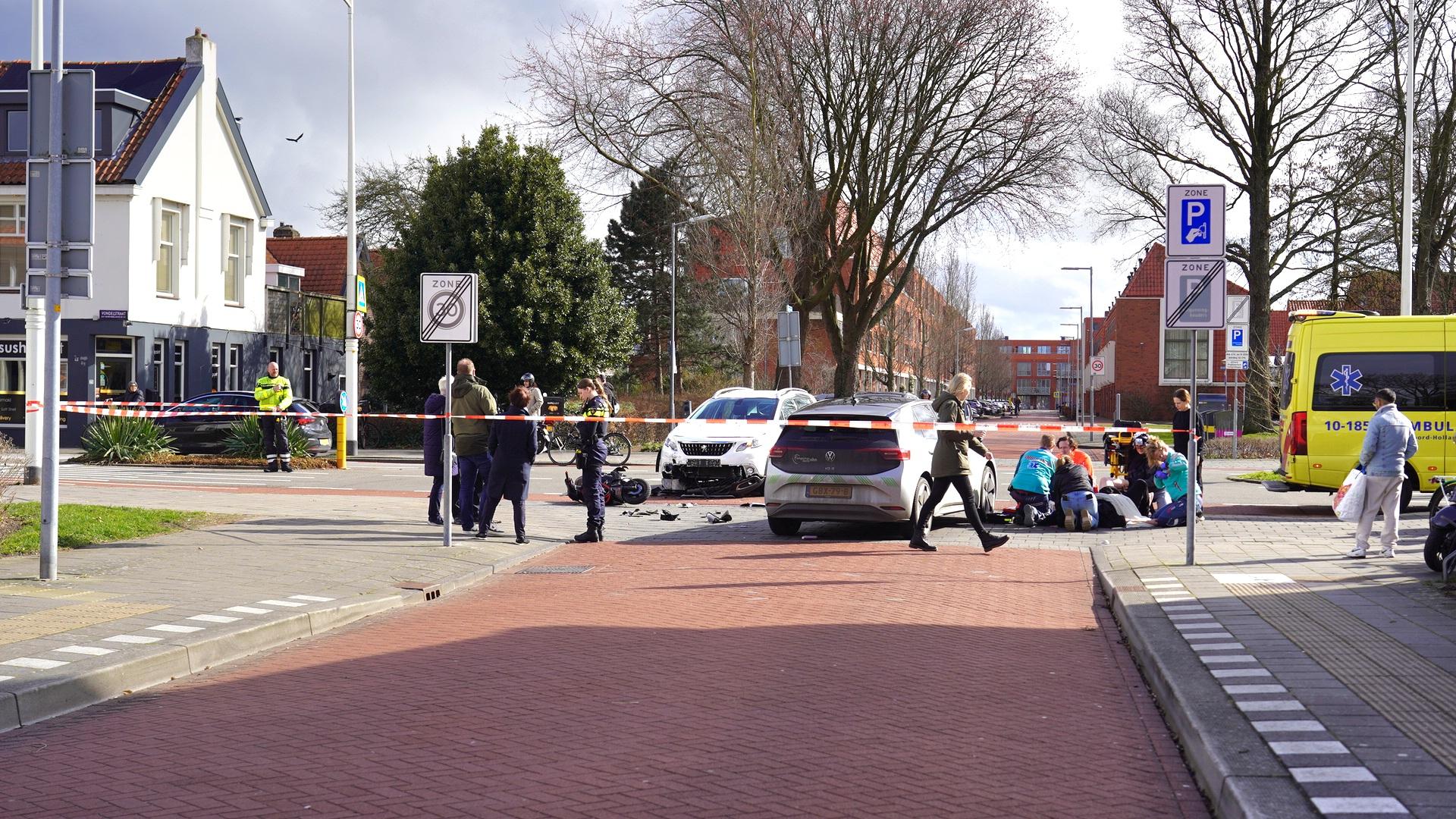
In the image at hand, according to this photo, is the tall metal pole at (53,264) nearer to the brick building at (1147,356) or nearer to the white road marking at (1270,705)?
the white road marking at (1270,705)

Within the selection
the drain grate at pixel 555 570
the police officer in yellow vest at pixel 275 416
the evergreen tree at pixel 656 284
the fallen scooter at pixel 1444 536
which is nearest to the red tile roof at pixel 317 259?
the evergreen tree at pixel 656 284

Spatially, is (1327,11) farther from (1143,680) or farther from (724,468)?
(1143,680)

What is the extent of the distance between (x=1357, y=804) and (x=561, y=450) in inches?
1021

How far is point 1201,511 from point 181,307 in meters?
26.5

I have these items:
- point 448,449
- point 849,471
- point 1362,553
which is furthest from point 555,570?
point 1362,553

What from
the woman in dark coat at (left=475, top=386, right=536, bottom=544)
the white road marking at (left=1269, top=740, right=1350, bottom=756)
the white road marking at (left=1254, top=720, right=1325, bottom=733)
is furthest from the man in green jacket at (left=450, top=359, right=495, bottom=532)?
the white road marking at (left=1269, top=740, right=1350, bottom=756)

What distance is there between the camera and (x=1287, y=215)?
35.7 m

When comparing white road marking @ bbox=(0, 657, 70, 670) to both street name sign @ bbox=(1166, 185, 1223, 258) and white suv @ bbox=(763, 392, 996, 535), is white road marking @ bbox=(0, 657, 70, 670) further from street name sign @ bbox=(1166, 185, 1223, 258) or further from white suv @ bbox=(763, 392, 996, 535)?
street name sign @ bbox=(1166, 185, 1223, 258)

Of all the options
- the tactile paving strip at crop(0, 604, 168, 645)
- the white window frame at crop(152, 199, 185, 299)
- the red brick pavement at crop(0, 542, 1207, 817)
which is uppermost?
the white window frame at crop(152, 199, 185, 299)

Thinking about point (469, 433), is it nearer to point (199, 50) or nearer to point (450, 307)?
point (450, 307)

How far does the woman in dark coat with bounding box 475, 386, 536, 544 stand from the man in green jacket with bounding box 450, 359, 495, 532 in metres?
0.22

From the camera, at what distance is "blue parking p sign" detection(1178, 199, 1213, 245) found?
38.4 ft

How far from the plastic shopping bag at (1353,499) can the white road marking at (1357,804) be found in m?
8.78

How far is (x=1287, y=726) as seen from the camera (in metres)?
5.63
